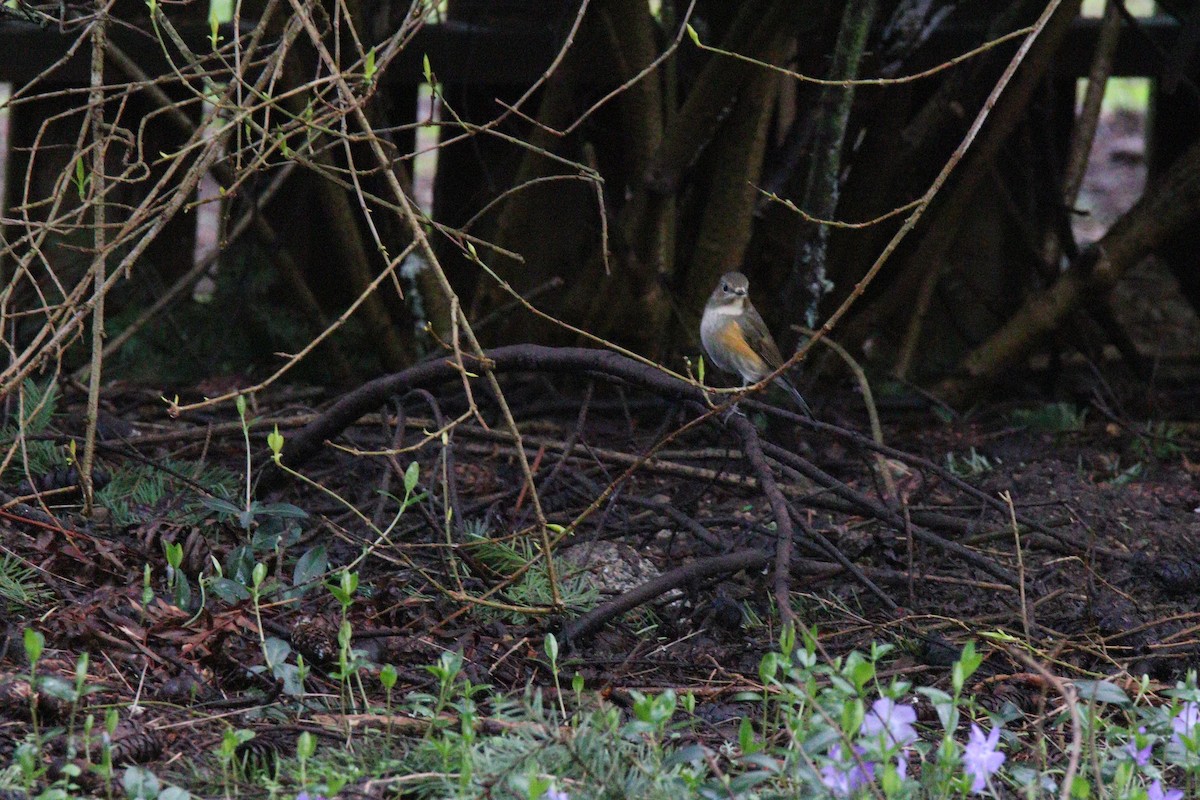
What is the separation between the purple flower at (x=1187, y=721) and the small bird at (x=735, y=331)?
262cm

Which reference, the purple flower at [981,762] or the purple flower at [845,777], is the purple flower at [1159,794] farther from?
the purple flower at [845,777]

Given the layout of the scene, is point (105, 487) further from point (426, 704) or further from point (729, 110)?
point (729, 110)

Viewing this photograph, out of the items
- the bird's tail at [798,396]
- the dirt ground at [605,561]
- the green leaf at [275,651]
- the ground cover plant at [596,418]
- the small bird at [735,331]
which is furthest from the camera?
the small bird at [735,331]

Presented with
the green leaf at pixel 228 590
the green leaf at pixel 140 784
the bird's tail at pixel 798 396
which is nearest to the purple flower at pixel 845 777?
the green leaf at pixel 140 784

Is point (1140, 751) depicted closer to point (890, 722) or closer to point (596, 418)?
point (890, 722)

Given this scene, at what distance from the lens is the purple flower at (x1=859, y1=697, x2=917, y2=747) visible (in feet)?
7.14

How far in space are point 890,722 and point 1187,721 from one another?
0.64 metres

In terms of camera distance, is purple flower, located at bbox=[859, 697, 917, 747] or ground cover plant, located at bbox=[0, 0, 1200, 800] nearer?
purple flower, located at bbox=[859, 697, 917, 747]

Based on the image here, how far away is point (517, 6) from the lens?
5.61 m

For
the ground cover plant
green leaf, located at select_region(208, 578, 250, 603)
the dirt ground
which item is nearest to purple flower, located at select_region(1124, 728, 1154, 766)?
the ground cover plant

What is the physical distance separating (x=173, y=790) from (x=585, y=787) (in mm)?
689

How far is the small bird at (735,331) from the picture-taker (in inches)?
205

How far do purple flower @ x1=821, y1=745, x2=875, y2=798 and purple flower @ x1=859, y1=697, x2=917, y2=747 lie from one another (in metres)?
0.05

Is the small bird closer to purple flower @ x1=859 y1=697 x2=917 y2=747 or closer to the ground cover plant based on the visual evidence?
the ground cover plant
